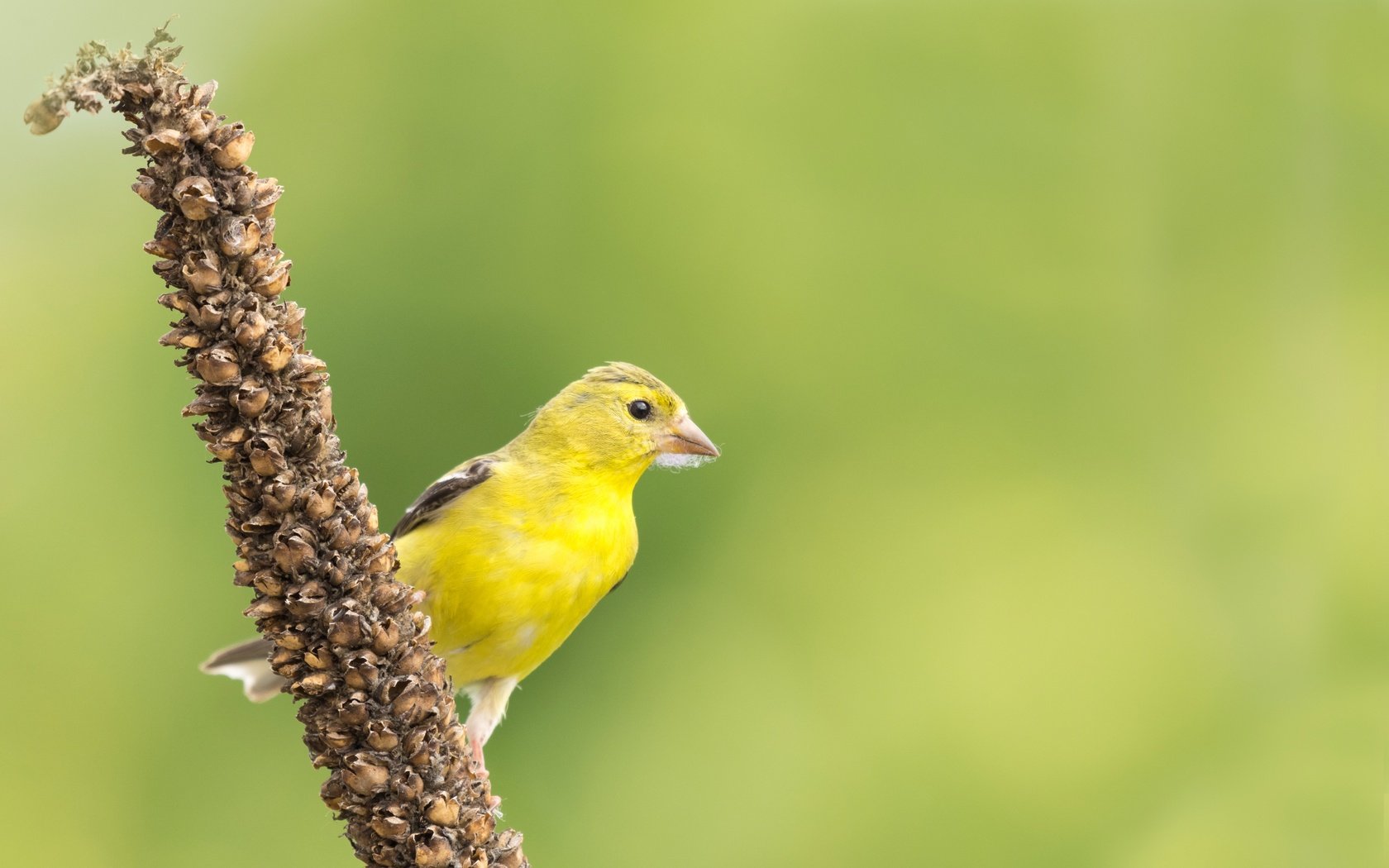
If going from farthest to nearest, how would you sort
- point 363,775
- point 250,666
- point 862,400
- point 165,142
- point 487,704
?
point 862,400 → point 250,666 → point 487,704 → point 363,775 → point 165,142

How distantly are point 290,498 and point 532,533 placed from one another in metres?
1.75

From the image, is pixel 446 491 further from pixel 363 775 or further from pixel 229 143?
pixel 229 143

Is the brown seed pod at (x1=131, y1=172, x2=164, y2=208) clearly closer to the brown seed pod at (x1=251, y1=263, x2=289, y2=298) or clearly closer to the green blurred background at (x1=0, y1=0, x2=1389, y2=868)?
the brown seed pod at (x1=251, y1=263, x2=289, y2=298)

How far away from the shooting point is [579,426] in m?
4.04

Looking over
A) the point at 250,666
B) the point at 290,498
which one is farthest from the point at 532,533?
the point at 290,498

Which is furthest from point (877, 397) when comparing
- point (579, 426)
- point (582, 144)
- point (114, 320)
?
point (114, 320)

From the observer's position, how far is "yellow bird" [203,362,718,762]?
3.68 metres

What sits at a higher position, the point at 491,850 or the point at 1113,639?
the point at 491,850

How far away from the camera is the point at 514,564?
12.0 feet

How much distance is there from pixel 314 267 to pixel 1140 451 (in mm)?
4683

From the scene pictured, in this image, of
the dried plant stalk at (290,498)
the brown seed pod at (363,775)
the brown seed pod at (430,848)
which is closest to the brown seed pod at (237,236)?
the dried plant stalk at (290,498)

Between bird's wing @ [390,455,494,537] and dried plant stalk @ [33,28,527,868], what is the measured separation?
5.65 feet

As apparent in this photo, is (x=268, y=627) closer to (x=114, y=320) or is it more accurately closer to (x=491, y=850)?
(x=491, y=850)

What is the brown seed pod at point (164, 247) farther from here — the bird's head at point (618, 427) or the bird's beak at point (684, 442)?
the bird's beak at point (684, 442)
